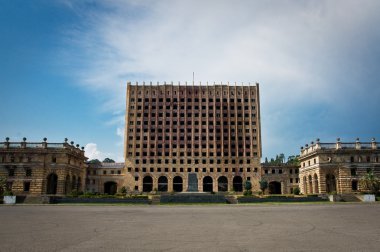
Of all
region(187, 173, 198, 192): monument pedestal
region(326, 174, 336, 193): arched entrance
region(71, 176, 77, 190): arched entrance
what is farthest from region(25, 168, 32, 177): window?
region(326, 174, 336, 193): arched entrance

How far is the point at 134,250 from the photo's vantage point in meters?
12.5

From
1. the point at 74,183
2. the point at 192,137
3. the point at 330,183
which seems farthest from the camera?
the point at 192,137

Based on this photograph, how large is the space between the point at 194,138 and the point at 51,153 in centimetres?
4811

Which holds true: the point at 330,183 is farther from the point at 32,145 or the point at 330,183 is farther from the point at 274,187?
the point at 32,145

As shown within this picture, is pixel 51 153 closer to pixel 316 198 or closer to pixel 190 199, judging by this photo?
pixel 190 199

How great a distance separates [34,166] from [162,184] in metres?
42.4

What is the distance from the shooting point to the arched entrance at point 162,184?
10154 centimetres

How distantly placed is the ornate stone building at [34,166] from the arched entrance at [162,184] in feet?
117

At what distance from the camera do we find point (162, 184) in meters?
102

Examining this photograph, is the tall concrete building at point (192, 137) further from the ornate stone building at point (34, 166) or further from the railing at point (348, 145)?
the railing at point (348, 145)

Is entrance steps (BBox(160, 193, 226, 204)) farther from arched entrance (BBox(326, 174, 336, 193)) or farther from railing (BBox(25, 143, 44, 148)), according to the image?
railing (BBox(25, 143, 44, 148))

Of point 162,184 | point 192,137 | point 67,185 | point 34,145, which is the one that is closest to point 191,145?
point 192,137

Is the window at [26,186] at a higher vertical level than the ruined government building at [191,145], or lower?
lower

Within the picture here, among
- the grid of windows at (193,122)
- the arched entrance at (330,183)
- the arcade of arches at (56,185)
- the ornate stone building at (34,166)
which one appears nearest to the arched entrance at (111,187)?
the grid of windows at (193,122)
